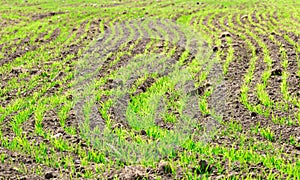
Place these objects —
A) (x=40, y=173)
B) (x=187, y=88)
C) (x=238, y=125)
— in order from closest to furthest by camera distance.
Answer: (x=40, y=173)
(x=238, y=125)
(x=187, y=88)

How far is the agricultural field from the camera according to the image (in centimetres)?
434

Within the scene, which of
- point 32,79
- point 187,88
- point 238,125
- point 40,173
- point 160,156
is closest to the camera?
point 40,173

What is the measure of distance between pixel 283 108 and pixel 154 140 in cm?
217

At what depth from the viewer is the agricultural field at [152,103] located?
14.3 feet

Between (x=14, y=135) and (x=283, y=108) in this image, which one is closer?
(x=14, y=135)

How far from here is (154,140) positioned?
195 inches

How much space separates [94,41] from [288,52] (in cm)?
528

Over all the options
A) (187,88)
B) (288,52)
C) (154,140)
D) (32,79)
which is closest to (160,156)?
(154,140)

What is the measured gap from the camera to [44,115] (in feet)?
18.9

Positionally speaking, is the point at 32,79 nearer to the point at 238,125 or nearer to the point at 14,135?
the point at 14,135

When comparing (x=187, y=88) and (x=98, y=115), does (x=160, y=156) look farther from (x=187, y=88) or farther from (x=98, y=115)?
(x=187, y=88)

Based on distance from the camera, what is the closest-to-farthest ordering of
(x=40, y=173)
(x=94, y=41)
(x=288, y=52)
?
(x=40, y=173)
(x=288, y=52)
(x=94, y=41)

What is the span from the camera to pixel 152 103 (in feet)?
20.2

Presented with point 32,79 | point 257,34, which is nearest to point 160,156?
point 32,79
